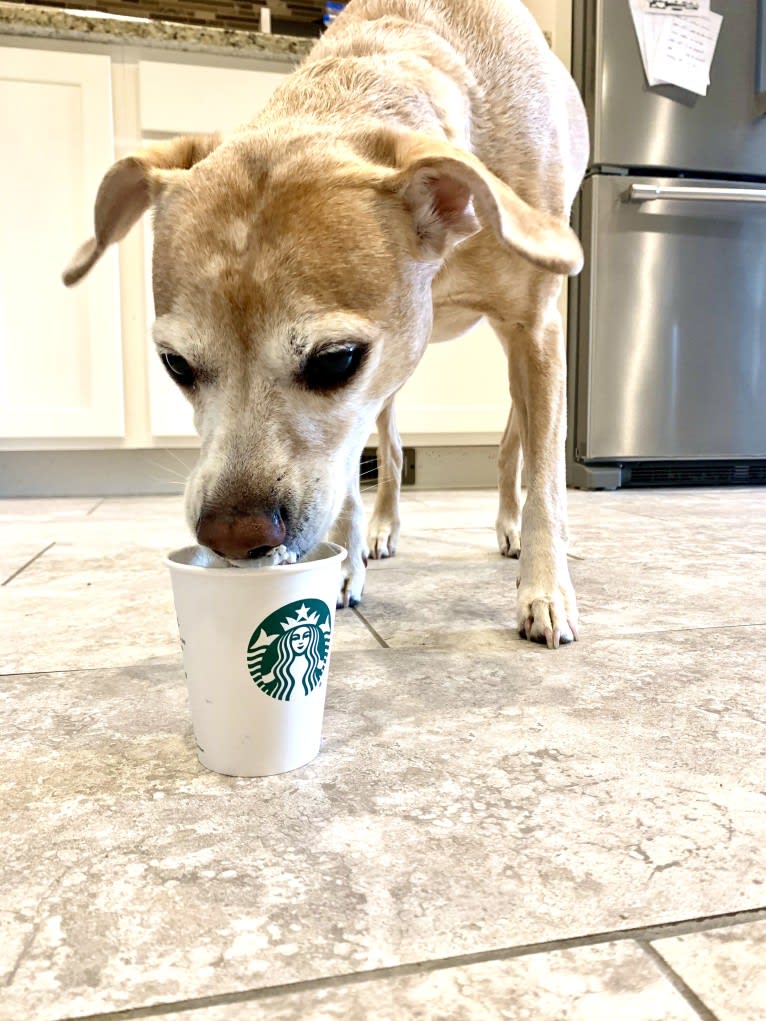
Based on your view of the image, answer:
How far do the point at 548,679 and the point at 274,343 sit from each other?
21.2 inches

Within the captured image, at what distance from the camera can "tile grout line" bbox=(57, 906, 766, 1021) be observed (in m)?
0.49

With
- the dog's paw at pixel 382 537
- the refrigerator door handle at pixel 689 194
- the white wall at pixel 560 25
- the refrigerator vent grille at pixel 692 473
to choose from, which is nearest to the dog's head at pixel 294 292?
the dog's paw at pixel 382 537

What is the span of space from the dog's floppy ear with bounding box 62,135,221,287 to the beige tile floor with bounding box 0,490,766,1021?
0.57 meters

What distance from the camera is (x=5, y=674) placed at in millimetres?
1090

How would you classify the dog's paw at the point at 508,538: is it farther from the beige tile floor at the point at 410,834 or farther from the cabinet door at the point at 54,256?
the cabinet door at the point at 54,256

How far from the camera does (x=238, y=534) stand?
2.77 feet

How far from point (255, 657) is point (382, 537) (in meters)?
1.14

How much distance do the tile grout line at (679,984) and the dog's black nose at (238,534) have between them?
0.49 metres

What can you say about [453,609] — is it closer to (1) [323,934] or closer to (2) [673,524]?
(1) [323,934]

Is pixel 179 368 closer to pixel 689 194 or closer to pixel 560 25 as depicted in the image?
pixel 689 194

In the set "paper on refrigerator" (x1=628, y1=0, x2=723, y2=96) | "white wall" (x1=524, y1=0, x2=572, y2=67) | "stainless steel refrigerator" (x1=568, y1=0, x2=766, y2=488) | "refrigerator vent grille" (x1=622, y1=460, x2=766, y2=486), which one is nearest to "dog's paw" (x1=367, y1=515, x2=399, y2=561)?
"stainless steel refrigerator" (x1=568, y1=0, x2=766, y2=488)

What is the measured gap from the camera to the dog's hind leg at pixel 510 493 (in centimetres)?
192

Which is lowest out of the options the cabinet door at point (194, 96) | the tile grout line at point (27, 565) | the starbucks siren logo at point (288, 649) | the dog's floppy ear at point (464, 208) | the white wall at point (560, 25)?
the tile grout line at point (27, 565)

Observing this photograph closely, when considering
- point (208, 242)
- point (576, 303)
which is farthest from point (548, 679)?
point (576, 303)
